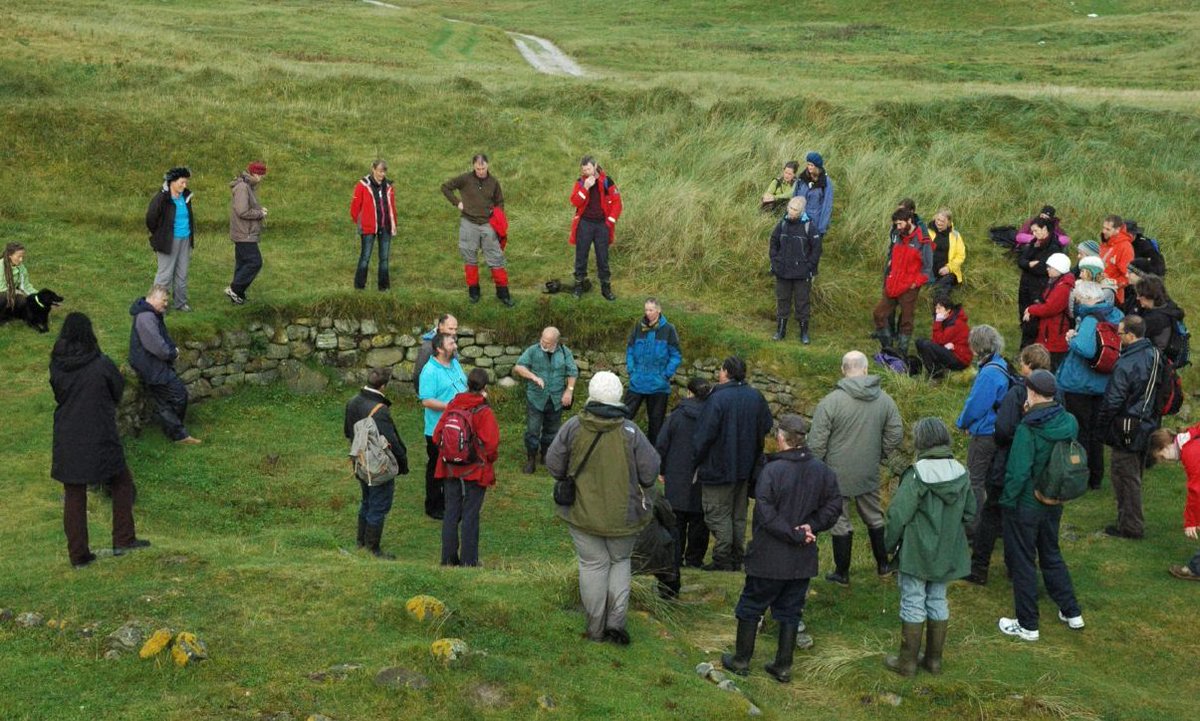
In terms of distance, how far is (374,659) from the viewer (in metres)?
7.35

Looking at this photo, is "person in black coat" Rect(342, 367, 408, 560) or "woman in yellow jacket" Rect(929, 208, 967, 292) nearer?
"person in black coat" Rect(342, 367, 408, 560)

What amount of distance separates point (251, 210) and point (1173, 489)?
11.8 m

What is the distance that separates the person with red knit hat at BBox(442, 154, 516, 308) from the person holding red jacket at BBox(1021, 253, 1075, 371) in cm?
696

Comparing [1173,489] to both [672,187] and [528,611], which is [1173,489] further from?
[672,187]

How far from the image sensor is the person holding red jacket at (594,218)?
15.6 m

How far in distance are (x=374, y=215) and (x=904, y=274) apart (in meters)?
7.27

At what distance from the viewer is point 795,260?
15289 mm

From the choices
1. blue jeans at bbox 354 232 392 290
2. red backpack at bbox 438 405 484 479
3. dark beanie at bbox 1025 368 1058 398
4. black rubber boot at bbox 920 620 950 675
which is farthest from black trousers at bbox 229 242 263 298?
black rubber boot at bbox 920 620 950 675

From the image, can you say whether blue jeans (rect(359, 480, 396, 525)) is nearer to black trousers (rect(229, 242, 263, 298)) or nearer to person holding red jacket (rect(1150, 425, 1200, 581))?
black trousers (rect(229, 242, 263, 298))

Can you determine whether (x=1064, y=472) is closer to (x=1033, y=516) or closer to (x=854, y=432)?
(x=1033, y=516)

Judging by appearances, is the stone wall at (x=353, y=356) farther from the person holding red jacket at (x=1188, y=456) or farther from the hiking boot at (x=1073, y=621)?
the hiking boot at (x=1073, y=621)

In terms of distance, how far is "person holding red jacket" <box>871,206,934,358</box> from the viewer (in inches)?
603

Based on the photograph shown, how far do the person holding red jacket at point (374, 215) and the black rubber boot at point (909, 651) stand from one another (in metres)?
9.91

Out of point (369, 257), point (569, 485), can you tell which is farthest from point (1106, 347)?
point (369, 257)
